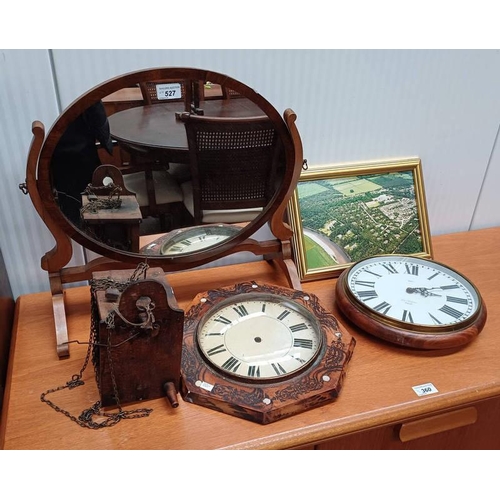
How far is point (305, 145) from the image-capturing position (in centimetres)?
114

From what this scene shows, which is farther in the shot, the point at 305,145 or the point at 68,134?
the point at 305,145

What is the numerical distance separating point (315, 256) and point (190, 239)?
0.31 m

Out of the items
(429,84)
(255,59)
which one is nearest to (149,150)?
(255,59)

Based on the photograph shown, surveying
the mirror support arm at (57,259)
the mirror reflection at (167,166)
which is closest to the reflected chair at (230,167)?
the mirror reflection at (167,166)

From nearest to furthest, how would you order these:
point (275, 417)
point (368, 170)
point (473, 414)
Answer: point (275, 417) → point (473, 414) → point (368, 170)

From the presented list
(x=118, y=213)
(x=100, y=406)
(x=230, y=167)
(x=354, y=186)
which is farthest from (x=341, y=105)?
(x=100, y=406)

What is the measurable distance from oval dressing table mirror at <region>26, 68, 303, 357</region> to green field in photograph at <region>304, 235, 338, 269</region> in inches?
5.3

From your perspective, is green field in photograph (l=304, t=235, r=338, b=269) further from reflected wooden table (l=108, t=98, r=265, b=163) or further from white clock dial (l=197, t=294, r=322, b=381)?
reflected wooden table (l=108, t=98, r=265, b=163)

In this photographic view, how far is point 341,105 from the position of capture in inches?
44.0

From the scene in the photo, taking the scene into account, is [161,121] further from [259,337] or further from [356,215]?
[356,215]

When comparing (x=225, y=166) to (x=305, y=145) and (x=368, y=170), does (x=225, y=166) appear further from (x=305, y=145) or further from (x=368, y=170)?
(x=368, y=170)

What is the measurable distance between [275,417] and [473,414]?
1.30 feet

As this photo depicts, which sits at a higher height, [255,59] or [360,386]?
[255,59]

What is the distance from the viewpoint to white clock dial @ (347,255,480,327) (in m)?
0.97
